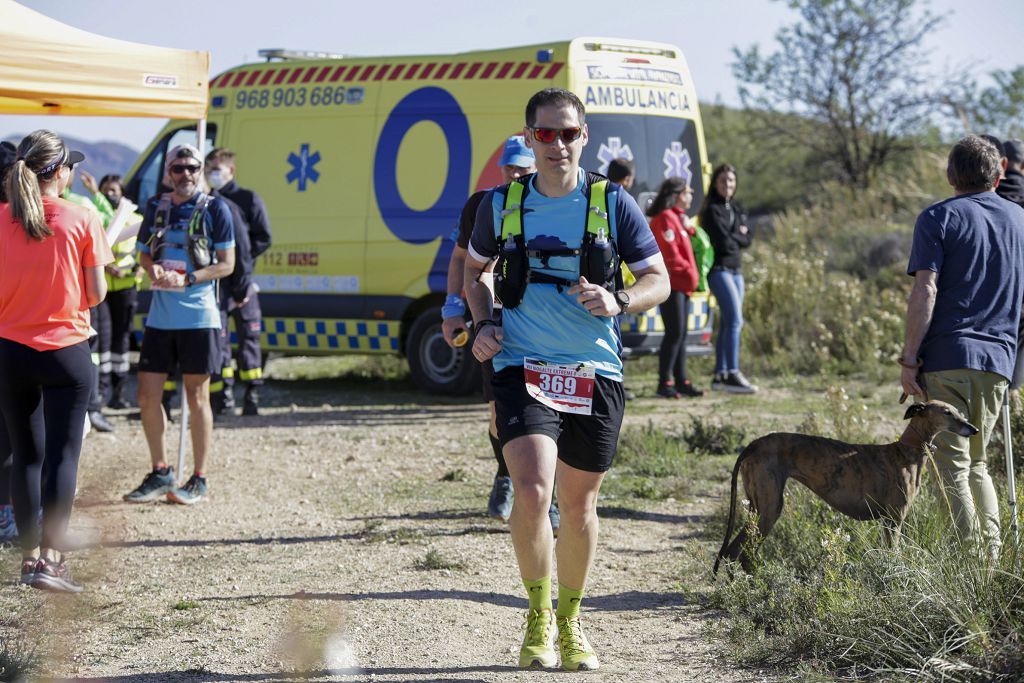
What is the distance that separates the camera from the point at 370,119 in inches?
449

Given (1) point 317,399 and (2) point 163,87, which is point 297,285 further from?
(2) point 163,87

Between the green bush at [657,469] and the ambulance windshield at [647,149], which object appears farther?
the ambulance windshield at [647,149]

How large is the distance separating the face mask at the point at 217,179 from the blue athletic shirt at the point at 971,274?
597 centimetres

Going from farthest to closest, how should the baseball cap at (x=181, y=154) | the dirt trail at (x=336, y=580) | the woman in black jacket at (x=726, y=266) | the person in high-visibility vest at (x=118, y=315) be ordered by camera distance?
the woman in black jacket at (x=726, y=266), the person in high-visibility vest at (x=118, y=315), the baseball cap at (x=181, y=154), the dirt trail at (x=336, y=580)

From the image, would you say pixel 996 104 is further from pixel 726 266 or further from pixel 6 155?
pixel 6 155

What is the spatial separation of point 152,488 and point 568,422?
3.84 meters

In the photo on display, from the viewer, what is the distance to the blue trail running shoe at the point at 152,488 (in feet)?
24.6

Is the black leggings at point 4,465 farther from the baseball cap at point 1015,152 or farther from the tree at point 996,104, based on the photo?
the tree at point 996,104

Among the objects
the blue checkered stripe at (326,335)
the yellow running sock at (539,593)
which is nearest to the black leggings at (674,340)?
the blue checkered stripe at (326,335)

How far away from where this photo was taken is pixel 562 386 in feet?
14.4

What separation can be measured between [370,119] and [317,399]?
8.81 feet

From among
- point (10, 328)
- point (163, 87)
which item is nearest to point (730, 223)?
point (163, 87)

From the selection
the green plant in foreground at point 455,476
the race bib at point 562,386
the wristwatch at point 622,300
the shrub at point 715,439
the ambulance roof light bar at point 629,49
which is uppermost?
the ambulance roof light bar at point 629,49

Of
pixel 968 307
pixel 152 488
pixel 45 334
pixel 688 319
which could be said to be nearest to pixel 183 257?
pixel 152 488
